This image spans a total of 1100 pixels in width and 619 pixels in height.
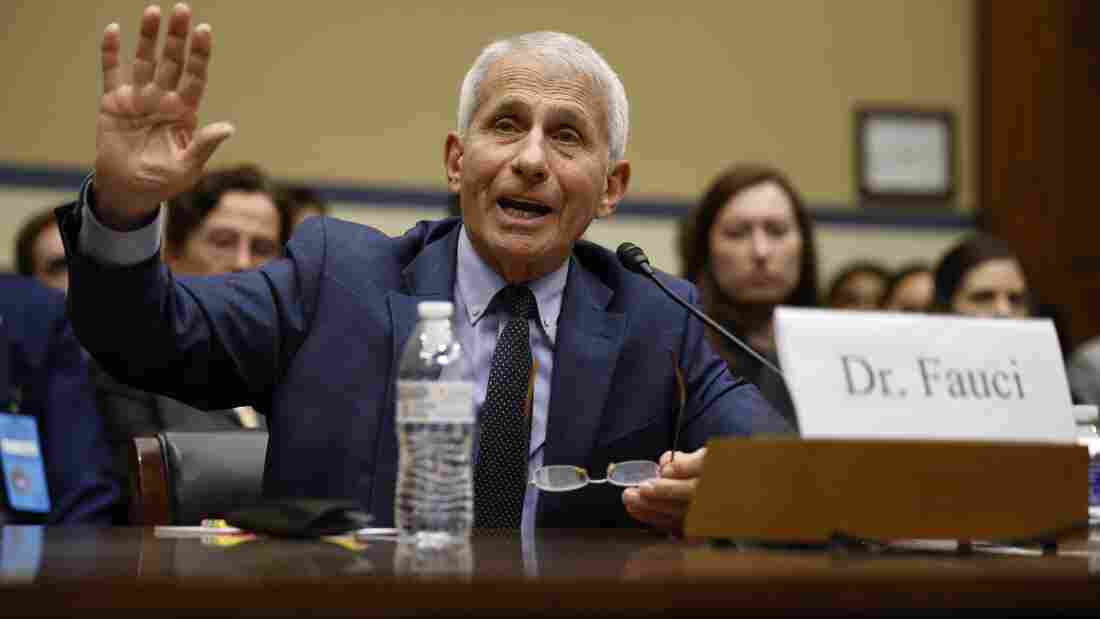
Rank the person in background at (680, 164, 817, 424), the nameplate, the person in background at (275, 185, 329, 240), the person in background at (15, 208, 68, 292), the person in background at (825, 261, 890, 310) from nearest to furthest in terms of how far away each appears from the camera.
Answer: the nameplate, the person in background at (680, 164, 817, 424), the person in background at (275, 185, 329, 240), the person in background at (15, 208, 68, 292), the person in background at (825, 261, 890, 310)

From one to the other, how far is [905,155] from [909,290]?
1469mm

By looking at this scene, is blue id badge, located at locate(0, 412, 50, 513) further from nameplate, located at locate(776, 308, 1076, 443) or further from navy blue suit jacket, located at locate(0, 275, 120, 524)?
nameplate, located at locate(776, 308, 1076, 443)

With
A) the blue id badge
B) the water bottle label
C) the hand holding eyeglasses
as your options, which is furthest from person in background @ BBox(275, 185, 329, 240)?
the water bottle label

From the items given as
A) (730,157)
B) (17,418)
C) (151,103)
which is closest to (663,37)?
(730,157)

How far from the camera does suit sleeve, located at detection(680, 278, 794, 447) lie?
7.43 feet

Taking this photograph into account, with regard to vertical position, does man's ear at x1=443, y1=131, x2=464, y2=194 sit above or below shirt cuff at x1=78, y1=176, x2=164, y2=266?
above

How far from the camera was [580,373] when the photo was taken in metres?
2.26

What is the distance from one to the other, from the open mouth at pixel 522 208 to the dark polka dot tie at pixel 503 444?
287 millimetres

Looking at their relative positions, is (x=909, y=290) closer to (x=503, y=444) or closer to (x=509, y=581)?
(x=503, y=444)

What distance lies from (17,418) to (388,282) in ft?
5.17

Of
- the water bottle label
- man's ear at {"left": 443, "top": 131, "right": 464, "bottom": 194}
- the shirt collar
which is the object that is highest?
man's ear at {"left": 443, "top": 131, "right": 464, "bottom": 194}

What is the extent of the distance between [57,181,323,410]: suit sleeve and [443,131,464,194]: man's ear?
1.00 ft

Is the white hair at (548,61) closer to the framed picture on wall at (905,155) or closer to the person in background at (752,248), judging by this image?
the person in background at (752,248)

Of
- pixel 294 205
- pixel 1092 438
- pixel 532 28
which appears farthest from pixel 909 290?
pixel 1092 438
